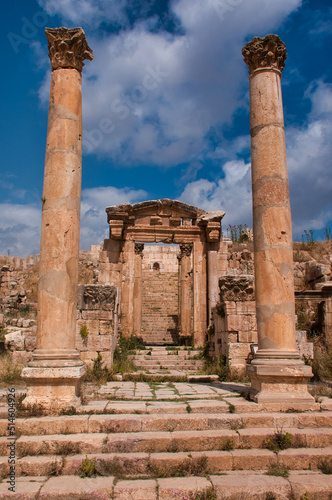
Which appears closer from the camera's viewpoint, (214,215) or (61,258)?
(61,258)

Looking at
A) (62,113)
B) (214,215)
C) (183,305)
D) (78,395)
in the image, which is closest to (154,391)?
(78,395)

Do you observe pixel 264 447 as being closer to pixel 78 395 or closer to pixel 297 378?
pixel 297 378

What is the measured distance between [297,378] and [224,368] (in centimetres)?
364

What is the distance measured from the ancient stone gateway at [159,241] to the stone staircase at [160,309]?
8.95 ft

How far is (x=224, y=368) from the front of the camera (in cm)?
989

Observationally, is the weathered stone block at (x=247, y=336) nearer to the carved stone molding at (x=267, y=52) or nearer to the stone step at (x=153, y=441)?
the stone step at (x=153, y=441)

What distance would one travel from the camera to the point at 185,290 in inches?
701

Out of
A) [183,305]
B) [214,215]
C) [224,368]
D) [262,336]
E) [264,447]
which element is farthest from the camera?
[183,305]

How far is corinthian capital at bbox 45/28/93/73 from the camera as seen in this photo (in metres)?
7.34

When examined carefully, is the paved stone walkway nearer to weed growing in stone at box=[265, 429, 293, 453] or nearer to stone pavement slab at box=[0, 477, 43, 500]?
weed growing in stone at box=[265, 429, 293, 453]

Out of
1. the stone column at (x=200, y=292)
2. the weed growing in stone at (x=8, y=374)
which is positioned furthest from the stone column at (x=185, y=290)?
the weed growing in stone at (x=8, y=374)

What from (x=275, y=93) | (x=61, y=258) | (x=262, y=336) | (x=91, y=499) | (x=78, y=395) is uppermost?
(x=275, y=93)

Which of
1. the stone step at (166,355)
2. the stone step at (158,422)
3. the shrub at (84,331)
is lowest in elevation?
the stone step at (158,422)

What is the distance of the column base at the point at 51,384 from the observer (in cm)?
593
